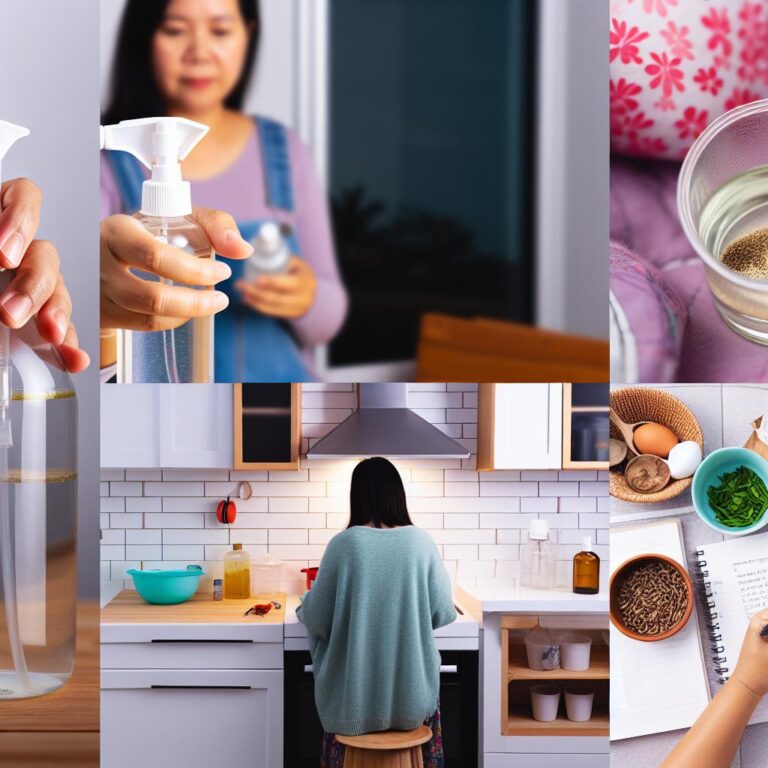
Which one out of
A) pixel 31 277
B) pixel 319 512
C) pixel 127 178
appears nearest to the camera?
pixel 31 277

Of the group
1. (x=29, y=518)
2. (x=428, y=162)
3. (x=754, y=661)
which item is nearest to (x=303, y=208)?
(x=428, y=162)

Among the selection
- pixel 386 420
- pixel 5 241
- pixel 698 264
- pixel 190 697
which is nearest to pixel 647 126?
pixel 698 264

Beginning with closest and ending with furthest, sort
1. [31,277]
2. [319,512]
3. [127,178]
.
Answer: [31,277]
[127,178]
[319,512]

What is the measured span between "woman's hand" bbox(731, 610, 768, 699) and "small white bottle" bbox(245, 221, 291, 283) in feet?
2.58

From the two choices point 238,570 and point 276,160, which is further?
point 238,570

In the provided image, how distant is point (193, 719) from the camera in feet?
4.45

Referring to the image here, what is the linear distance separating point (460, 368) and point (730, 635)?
51 cm

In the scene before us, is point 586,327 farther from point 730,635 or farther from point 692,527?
point 730,635

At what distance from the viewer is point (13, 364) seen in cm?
112

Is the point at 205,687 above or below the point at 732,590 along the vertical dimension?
below

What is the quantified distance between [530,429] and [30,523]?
663 millimetres

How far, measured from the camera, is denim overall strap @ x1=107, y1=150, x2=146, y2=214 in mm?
1236

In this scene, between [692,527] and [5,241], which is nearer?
[5,241]

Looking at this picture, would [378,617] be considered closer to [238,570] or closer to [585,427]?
[238,570]
